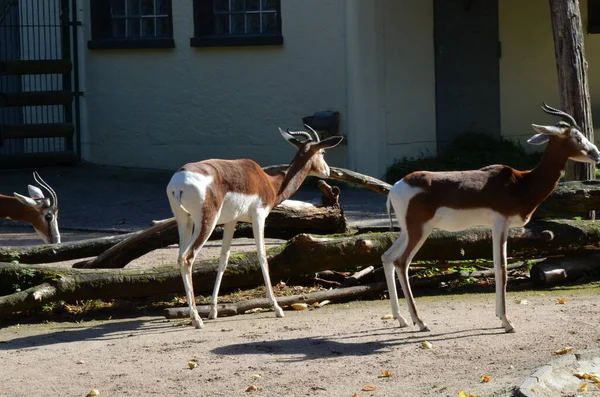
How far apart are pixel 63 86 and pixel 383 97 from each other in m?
5.90

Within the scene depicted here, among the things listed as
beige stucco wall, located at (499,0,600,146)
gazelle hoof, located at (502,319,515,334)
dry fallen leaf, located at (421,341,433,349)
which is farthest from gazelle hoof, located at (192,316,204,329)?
beige stucco wall, located at (499,0,600,146)

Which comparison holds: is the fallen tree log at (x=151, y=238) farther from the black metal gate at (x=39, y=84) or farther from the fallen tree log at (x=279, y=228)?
the black metal gate at (x=39, y=84)

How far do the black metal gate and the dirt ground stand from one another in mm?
9991

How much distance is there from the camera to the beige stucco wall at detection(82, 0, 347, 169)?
17.5m

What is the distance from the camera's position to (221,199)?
884 cm

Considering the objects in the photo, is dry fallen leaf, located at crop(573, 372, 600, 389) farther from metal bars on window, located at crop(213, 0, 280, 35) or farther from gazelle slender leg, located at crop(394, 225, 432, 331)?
metal bars on window, located at crop(213, 0, 280, 35)

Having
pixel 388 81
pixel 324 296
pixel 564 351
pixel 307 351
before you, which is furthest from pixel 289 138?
pixel 388 81

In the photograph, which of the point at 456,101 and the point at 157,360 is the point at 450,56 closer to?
the point at 456,101

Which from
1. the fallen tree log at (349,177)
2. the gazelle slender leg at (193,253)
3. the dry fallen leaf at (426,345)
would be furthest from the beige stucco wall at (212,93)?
the dry fallen leaf at (426,345)

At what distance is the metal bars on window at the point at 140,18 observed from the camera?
19.1 metres

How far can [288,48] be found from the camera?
1783 cm

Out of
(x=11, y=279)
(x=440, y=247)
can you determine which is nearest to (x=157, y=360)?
(x=11, y=279)

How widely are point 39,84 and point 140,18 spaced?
2.28 m

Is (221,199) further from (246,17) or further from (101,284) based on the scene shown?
(246,17)
